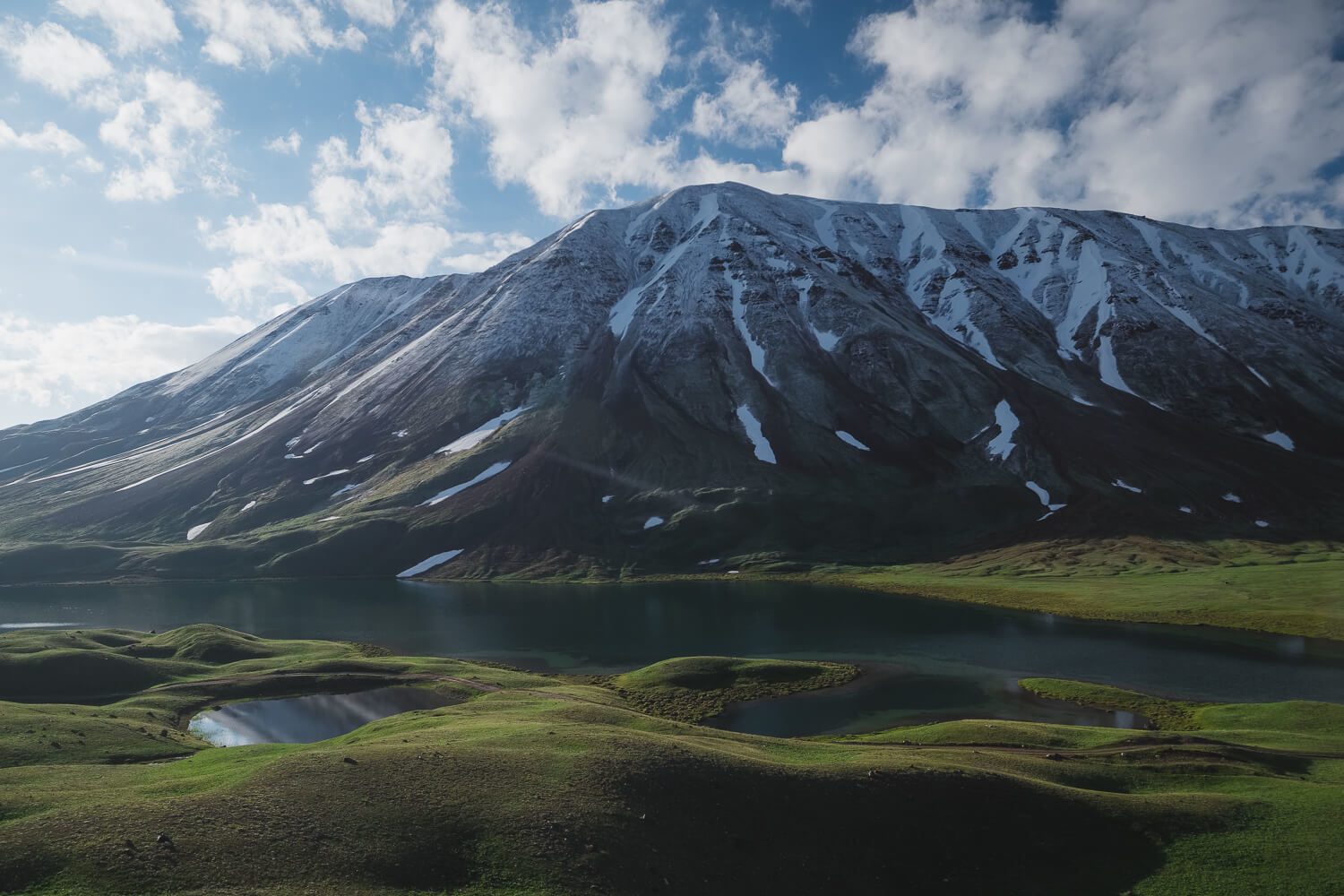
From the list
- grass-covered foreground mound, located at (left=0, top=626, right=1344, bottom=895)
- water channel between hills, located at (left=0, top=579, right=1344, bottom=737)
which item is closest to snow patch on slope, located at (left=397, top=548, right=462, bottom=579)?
water channel between hills, located at (left=0, top=579, right=1344, bottom=737)

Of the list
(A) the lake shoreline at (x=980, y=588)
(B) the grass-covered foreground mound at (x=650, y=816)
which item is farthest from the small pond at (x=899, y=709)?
(A) the lake shoreline at (x=980, y=588)

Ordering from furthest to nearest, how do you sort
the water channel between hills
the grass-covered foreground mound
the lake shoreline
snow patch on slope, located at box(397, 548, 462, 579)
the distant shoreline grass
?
snow patch on slope, located at box(397, 548, 462, 579) → the distant shoreline grass → the lake shoreline → the water channel between hills → the grass-covered foreground mound

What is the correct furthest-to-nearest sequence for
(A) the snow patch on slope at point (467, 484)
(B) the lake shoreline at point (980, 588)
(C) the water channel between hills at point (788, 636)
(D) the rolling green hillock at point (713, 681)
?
(A) the snow patch on slope at point (467, 484)
(B) the lake shoreline at point (980, 588)
(C) the water channel between hills at point (788, 636)
(D) the rolling green hillock at point (713, 681)

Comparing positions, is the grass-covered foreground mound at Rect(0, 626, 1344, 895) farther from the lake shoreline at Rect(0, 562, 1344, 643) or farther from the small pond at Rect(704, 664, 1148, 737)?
the lake shoreline at Rect(0, 562, 1344, 643)

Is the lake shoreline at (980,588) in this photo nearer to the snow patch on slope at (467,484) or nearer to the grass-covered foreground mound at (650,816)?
the snow patch on slope at (467,484)

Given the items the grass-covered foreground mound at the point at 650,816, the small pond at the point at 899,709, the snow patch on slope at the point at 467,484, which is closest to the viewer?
the grass-covered foreground mound at the point at 650,816

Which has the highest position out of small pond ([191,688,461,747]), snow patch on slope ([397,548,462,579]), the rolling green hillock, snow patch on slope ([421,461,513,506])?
snow patch on slope ([421,461,513,506])

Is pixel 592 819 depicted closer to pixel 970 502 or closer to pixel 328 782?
pixel 328 782
